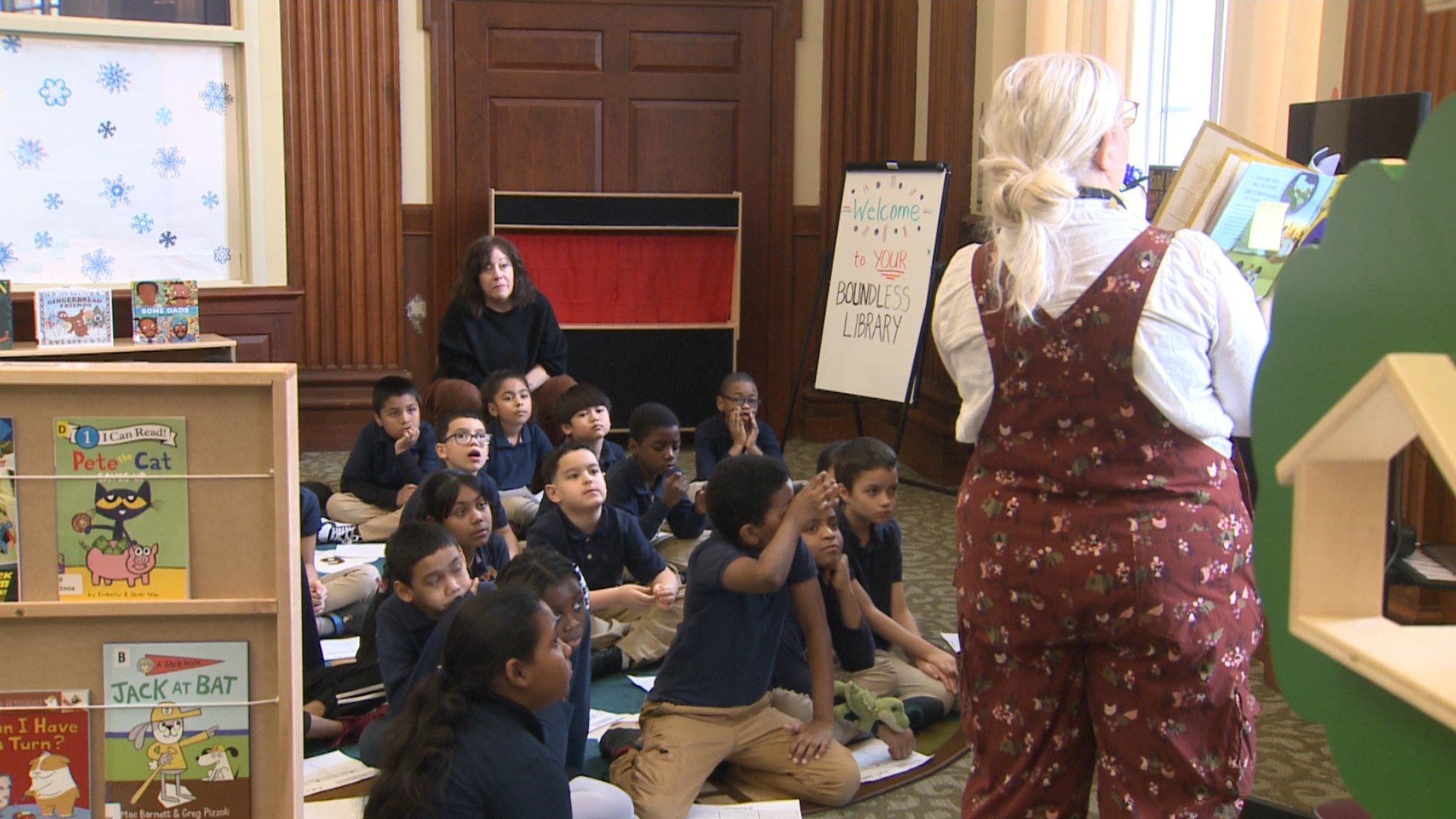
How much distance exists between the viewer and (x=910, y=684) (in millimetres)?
3129

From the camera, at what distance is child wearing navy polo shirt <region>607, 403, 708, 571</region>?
12.9 feet

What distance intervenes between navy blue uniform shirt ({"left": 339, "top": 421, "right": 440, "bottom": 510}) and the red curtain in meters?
1.81

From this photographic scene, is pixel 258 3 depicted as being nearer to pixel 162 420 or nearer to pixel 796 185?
pixel 796 185

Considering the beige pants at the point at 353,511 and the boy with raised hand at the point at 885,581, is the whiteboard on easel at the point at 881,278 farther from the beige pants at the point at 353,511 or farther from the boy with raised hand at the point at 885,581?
the boy with raised hand at the point at 885,581

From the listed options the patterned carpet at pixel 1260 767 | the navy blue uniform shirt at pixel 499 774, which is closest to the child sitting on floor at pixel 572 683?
A: the navy blue uniform shirt at pixel 499 774

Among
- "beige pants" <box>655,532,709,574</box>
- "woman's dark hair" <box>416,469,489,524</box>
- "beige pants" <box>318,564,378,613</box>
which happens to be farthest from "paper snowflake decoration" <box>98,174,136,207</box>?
"woman's dark hair" <box>416,469,489,524</box>

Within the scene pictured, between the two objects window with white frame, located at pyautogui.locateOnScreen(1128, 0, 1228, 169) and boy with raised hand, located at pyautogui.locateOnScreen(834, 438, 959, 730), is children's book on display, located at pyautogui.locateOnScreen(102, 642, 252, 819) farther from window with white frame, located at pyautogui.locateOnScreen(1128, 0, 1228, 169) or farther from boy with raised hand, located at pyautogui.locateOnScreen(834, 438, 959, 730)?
window with white frame, located at pyautogui.locateOnScreen(1128, 0, 1228, 169)

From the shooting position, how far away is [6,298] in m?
4.41

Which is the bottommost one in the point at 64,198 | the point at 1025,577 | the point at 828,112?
the point at 1025,577

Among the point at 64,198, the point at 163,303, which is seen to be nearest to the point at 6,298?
the point at 163,303

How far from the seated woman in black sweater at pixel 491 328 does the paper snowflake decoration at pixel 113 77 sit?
180cm

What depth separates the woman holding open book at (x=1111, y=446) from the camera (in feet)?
5.24

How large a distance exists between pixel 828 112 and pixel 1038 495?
4.98m

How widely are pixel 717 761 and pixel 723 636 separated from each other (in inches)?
9.1
